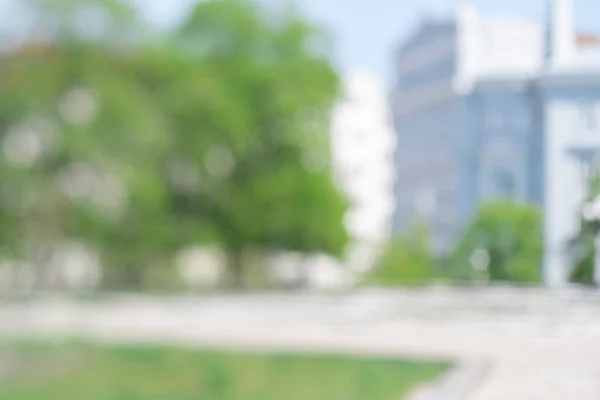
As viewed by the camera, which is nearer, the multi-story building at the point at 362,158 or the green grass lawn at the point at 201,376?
the green grass lawn at the point at 201,376

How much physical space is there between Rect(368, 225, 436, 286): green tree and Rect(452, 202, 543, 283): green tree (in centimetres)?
47

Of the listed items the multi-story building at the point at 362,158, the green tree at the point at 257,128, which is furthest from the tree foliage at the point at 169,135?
the multi-story building at the point at 362,158

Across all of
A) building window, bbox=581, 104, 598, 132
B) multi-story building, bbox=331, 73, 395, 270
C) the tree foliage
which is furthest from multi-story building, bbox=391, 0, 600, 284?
the tree foliage

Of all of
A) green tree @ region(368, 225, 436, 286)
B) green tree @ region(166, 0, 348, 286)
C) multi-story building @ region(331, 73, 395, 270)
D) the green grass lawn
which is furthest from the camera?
green tree @ region(166, 0, 348, 286)

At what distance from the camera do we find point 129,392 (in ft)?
10.6

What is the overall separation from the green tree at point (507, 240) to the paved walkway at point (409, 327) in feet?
0.22

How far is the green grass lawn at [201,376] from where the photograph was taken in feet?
10.1

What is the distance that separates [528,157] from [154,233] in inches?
217

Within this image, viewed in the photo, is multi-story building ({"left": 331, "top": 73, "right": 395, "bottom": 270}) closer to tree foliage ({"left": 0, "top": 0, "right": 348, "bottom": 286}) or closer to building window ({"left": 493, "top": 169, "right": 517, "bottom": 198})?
tree foliage ({"left": 0, "top": 0, "right": 348, "bottom": 286})

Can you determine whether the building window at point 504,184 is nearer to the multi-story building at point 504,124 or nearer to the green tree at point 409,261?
the multi-story building at point 504,124

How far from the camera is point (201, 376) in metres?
3.49

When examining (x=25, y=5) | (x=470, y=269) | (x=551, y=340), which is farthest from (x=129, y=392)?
(x=25, y=5)

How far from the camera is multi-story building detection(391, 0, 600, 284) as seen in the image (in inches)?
85.8

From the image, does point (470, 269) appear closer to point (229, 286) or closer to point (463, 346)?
point (463, 346)
